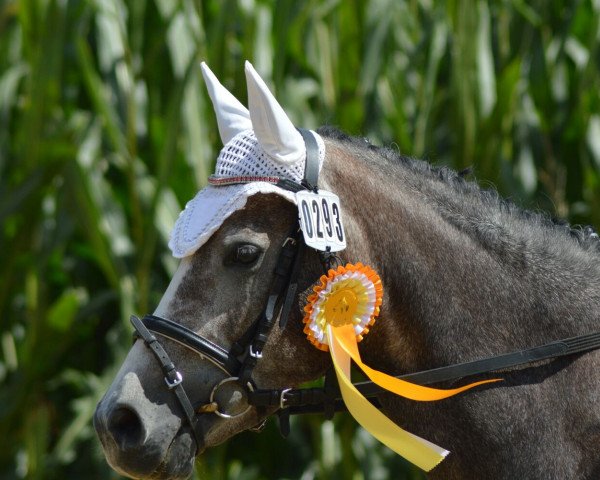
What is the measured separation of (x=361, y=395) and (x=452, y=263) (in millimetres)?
317

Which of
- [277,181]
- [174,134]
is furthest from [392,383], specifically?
[174,134]

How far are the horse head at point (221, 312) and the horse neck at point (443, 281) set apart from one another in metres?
0.12

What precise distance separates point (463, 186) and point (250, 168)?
1.53 ft

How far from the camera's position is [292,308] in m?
1.82

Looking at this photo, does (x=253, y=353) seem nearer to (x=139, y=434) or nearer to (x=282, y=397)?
(x=282, y=397)

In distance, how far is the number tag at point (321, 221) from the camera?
177 centimetres

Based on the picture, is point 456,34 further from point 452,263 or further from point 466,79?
point 452,263

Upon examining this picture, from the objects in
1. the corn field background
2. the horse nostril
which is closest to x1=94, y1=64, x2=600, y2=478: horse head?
the horse nostril

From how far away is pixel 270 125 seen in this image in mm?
1806

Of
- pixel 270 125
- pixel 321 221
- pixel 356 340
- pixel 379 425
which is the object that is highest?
pixel 270 125

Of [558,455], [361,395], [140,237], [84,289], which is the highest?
[361,395]

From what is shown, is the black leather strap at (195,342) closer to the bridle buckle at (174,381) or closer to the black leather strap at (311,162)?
the bridle buckle at (174,381)

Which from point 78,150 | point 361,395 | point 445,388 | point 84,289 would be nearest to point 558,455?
point 445,388

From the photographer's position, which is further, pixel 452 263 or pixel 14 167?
pixel 14 167
